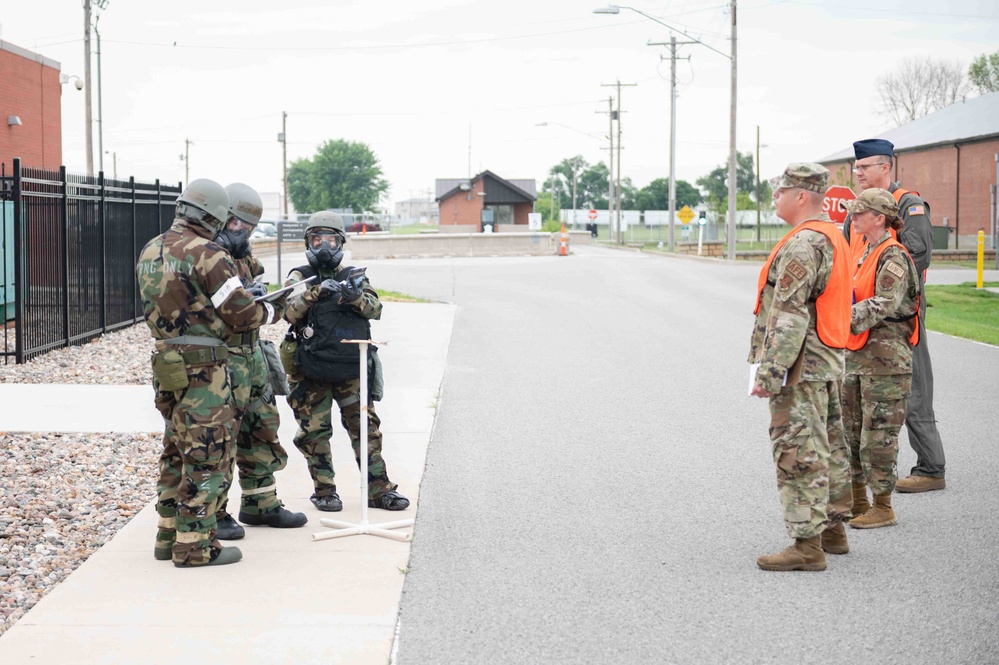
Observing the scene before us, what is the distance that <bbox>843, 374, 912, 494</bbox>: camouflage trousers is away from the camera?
22.6 feet

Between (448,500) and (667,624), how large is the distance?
8.85ft

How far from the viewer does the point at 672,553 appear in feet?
20.9

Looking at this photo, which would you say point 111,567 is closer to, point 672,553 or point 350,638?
point 350,638

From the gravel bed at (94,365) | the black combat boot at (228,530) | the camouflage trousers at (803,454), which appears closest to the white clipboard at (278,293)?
the black combat boot at (228,530)

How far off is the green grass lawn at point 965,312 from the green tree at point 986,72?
214 feet

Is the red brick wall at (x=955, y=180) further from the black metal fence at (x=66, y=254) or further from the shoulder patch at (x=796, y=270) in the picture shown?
the shoulder patch at (x=796, y=270)

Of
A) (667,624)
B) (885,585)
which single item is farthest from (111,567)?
(885,585)

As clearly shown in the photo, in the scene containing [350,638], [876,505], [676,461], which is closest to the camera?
[350,638]

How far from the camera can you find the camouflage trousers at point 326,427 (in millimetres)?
7062

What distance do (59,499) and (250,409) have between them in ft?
6.78

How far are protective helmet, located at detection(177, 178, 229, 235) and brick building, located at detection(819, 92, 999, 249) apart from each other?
5270cm

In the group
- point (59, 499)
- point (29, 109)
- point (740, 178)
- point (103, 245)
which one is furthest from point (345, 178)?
point (59, 499)

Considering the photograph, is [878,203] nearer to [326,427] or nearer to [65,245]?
[326,427]

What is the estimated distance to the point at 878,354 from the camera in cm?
704
